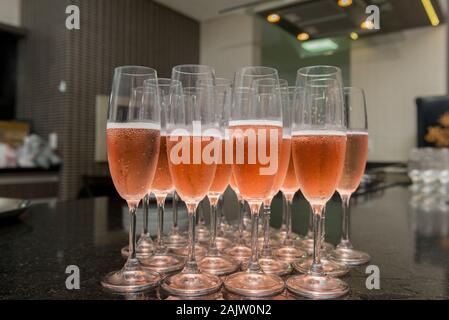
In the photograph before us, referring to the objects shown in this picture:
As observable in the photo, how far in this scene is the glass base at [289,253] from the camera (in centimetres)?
73

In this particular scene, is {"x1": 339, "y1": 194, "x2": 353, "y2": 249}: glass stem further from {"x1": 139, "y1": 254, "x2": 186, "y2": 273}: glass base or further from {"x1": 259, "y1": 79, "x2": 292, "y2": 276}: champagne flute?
{"x1": 139, "y1": 254, "x2": 186, "y2": 273}: glass base

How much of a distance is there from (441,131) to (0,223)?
377 centimetres

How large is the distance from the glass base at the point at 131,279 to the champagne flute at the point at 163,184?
0.07 m

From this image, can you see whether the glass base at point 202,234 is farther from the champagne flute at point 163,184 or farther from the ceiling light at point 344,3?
the ceiling light at point 344,3

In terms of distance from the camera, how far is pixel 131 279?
0.54 meters

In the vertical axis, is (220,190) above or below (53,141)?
below

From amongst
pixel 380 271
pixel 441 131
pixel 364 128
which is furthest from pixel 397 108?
pixel 380 271

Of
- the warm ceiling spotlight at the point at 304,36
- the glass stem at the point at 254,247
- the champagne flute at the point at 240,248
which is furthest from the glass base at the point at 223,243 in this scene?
the warm ceiling spotlight at the point at 304,36

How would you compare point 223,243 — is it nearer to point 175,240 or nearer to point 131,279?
point 175,240

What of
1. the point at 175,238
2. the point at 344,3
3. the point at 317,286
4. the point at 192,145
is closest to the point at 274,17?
the point at 344,3

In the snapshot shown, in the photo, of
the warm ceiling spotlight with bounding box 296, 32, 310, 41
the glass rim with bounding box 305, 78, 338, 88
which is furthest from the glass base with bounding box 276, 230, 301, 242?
→ the warm ceiling spotlight with bounding box 296, 32, 310, 41

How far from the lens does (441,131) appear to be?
141 inches

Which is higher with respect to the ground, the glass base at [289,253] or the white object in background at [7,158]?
the white object in background at [7,158]

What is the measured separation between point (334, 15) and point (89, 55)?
2.40 metres
